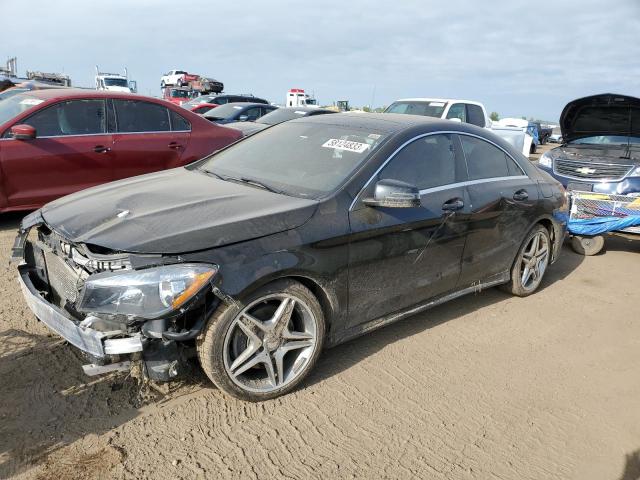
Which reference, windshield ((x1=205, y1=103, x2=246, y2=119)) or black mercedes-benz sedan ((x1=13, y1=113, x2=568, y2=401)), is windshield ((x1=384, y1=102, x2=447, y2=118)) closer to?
windshield ((x1=205, y1=103, x2=246, y2=119))

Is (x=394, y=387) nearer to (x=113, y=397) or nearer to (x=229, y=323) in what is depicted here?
(x=229, y=323)

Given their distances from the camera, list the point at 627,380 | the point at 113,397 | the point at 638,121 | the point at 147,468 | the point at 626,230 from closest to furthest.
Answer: the point at 147,468
the point at 113,397
the point at 627,380
the point at 626,230
the point at 638,121

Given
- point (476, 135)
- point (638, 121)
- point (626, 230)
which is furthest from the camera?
point (638, 121)

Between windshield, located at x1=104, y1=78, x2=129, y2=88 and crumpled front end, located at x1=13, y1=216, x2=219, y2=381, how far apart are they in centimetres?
3008

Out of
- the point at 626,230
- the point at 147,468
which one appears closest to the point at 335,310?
the point at 147,468

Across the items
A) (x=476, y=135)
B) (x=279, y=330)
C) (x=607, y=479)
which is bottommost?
(x=607, y=479)

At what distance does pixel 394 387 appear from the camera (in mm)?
3143

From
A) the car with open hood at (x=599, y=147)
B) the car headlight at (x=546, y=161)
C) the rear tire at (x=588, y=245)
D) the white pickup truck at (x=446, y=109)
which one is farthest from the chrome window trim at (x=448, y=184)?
the white pickup truck at (x=446, y=109)

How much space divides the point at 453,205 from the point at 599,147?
204 inches

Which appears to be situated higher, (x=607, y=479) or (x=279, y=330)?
(x=279, y=330)

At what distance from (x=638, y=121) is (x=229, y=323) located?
7.04 meters

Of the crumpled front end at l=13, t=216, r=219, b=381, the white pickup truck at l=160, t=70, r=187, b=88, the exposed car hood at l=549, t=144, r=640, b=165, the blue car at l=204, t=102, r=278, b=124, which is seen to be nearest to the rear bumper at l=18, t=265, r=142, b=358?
the crumpled front end at l=13, t=216, r=219, b=381

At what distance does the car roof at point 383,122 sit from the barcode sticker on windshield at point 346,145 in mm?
233

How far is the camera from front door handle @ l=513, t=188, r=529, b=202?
4273 mm
